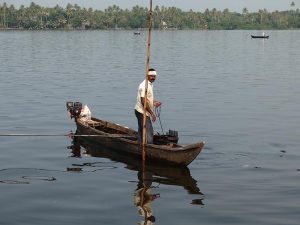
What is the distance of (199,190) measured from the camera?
597 inches

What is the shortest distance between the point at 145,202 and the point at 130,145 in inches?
162

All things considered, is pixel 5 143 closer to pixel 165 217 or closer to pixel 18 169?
pixel 18 169

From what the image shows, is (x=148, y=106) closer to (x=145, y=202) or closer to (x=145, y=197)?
(x=145, y=197)

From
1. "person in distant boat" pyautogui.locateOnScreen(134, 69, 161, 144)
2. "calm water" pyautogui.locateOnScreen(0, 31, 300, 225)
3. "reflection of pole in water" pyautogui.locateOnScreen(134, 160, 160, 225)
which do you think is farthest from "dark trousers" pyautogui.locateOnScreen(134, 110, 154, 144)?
"calm water" pyautogui.locateOnScreen(0, 31, 300, 225)

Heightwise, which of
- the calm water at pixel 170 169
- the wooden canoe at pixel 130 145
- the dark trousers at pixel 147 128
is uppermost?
the dark trousers at pixel 147 128

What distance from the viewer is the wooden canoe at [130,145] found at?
16.5 metres

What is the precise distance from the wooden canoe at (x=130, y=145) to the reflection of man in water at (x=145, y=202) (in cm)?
177

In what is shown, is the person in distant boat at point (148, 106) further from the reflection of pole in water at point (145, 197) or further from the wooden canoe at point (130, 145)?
the reflection of pole in water at point (145, 197)

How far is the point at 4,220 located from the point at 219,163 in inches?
301

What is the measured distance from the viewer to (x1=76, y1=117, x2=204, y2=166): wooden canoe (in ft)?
54.3

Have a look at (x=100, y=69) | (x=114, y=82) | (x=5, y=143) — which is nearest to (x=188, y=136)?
(x=5, y=143)

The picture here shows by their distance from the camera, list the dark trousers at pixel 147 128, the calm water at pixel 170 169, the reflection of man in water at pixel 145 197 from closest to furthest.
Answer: the reflection of man in water at pixel 145 197 < the calm water at pixel 170 169 < the dark trousers at pixel 147 128

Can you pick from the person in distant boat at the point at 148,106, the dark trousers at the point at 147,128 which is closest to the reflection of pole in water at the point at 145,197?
the dark trousers at the point at 147,128

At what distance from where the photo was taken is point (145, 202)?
46.1 feet
